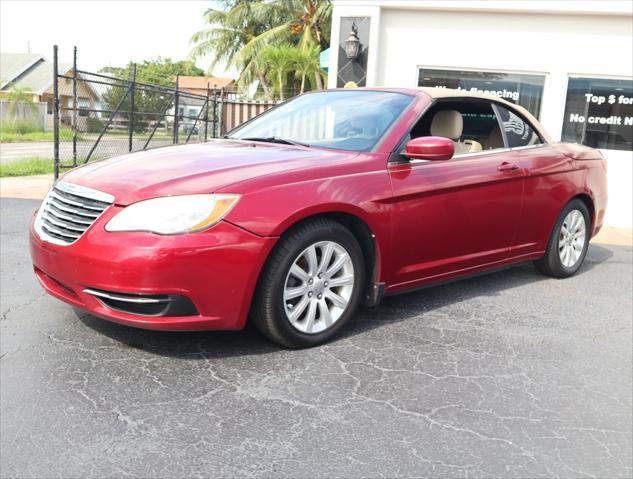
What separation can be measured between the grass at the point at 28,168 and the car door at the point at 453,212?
11539 millimetres

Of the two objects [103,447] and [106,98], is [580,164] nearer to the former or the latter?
[103,447]

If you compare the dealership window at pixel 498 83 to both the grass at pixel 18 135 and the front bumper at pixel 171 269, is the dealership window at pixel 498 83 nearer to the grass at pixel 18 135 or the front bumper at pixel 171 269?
the front bumper at pixel 171 269

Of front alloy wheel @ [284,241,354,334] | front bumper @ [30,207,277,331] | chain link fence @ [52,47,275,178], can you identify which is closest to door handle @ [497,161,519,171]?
front alloy wheel @ [284,241,354,334]

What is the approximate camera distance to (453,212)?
14.5ft

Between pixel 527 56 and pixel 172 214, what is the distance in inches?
319

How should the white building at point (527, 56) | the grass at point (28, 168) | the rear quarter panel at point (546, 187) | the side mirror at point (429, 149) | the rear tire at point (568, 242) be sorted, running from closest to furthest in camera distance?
the side mirror at point (429, 149) → the rear quarter panel at point (546, 187) → the rear tire at point (568, 242) → the white building at point (527, 56) → the grass at point (28, 168)

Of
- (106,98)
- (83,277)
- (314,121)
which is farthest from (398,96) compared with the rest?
(106,98)

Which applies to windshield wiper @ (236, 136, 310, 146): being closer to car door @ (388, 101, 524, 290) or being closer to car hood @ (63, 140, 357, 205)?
car hood @ (63, 140, 357, 205)

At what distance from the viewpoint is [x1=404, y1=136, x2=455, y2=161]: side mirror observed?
158 inches

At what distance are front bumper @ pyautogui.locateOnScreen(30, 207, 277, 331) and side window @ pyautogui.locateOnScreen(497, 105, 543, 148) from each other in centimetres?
267

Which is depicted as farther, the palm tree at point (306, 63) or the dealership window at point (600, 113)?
the palm tree at point (306, 63)

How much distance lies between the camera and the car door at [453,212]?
13.6 feet

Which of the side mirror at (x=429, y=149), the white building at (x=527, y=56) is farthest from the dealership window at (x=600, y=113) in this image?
the side mirror at (x=429, y=149)

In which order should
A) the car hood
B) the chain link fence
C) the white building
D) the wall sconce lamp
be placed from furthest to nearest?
the chain link fence < the wall sconce lamp < the white building < the car hood
